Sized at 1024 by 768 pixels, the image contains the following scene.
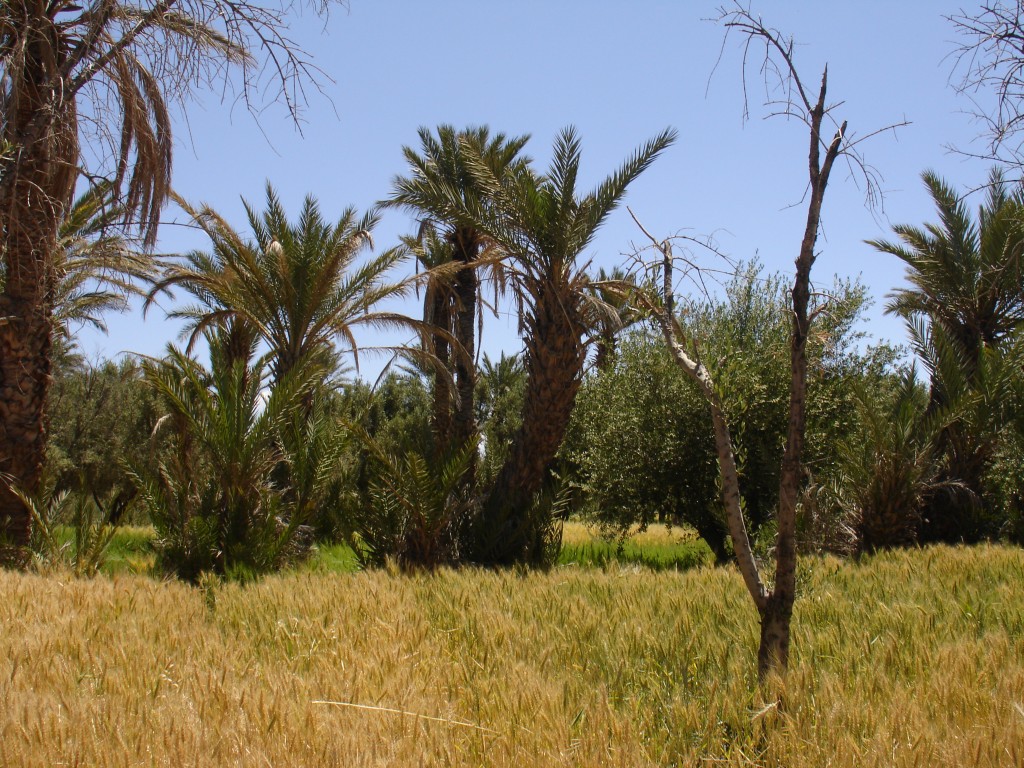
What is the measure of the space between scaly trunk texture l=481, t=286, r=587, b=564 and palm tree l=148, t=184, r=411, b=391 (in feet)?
12.1

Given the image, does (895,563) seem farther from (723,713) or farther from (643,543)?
(643,543)

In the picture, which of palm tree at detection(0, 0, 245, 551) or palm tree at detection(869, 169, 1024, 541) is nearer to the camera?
palm tree at detection(0, 0, 245, 551)

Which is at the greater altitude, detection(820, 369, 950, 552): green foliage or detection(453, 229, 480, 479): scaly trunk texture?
detection(453, 229, 480, 479): scaly trunk texture

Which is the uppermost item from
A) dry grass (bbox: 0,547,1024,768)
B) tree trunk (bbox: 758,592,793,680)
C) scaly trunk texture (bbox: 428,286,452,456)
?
scaly trunk texture (bbox: 428,286,452,456)

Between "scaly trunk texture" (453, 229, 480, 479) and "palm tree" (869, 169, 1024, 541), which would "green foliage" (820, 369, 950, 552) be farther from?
"scaly trunk texture" (453, 229, 480, 479)

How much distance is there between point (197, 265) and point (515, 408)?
1983cm

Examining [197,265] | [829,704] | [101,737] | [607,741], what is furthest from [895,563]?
[197,265]

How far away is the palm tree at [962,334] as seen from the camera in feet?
45.0

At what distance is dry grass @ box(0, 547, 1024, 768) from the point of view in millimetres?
3590

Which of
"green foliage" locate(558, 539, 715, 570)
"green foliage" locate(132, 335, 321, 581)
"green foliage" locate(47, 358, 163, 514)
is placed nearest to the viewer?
"green foliage" locate(132, 335, 321, 581)

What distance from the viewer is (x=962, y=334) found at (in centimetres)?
1666

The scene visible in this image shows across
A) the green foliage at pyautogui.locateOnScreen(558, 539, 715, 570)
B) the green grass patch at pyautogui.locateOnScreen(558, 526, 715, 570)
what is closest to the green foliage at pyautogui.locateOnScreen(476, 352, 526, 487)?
the green grass patch at pyautogui.locateOnScreen(558, 526, 715, 570)

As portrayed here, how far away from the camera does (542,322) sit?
44.6 ft

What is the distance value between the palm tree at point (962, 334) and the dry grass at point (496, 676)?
6476 mm
